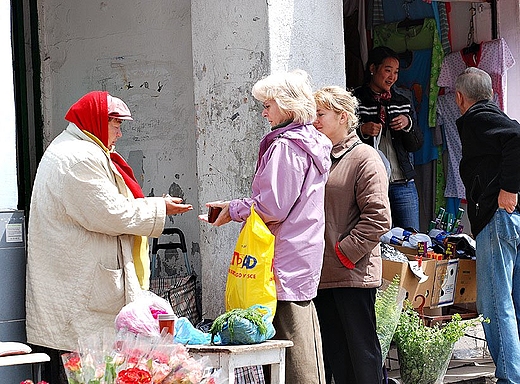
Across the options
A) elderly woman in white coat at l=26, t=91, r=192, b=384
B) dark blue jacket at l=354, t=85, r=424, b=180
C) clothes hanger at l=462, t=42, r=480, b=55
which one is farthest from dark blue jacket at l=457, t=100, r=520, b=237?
elderly woman in white coat at l=26, t=91, r=192, b=384

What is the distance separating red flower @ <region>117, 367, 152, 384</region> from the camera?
310 cm

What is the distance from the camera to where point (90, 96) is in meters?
4.91

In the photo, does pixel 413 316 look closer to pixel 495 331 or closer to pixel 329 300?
pixel 495 331

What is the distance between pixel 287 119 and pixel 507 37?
396 cm

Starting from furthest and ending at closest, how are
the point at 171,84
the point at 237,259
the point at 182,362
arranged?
the point at 171,84 < the point at 237,259 < the point at 182,362

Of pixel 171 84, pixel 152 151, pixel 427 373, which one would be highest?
pixel 171 84

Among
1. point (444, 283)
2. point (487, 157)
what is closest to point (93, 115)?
point (487, 157)

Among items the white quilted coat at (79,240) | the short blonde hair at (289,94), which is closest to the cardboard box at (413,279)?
the short blonde hair at (289,94)

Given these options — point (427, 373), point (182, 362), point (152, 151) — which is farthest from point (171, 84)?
point (182, 362)

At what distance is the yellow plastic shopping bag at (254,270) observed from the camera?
4750mm

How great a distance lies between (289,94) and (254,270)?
93cm

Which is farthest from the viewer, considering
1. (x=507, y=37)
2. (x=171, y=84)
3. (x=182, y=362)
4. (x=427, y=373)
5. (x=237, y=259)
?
(x=507, y=37)

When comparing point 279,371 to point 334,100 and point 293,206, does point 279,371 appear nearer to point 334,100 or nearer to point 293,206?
point 293,206

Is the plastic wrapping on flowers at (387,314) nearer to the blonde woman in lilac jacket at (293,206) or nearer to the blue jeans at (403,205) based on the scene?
the blonde woman in lilac jacket at (293,206)
